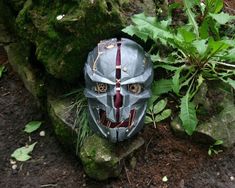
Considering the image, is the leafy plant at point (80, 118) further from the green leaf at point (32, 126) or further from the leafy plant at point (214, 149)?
the leafy plant at point (214, 149)

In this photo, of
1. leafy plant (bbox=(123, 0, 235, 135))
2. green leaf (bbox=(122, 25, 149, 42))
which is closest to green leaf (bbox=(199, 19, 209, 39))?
leafy plant (bbox=(123, 0, 235, 135))

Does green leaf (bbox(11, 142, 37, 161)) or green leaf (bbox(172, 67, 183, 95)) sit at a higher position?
green leaf (bbox(172, 67, 183, 95))

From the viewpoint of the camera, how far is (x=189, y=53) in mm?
3268

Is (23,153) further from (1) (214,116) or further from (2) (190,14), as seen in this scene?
(2) (190,14)

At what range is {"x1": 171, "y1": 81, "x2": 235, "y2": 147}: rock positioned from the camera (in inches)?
129

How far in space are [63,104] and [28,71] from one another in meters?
0.54

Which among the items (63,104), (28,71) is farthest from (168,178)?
(28,71)

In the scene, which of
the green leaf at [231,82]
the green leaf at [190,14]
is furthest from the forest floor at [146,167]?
the green leaf at [190,14]

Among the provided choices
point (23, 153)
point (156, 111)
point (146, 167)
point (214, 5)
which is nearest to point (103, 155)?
point (146, 167)

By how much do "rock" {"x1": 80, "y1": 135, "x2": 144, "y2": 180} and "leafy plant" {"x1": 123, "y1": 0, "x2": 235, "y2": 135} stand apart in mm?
454

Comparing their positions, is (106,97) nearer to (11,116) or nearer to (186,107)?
(186,107)

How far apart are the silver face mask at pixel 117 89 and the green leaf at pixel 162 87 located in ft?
0.74

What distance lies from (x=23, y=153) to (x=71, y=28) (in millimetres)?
1082

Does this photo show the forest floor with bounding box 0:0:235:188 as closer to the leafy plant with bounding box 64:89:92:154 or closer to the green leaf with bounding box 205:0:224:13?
the leafy plant with bounding box 64:89:92:154
